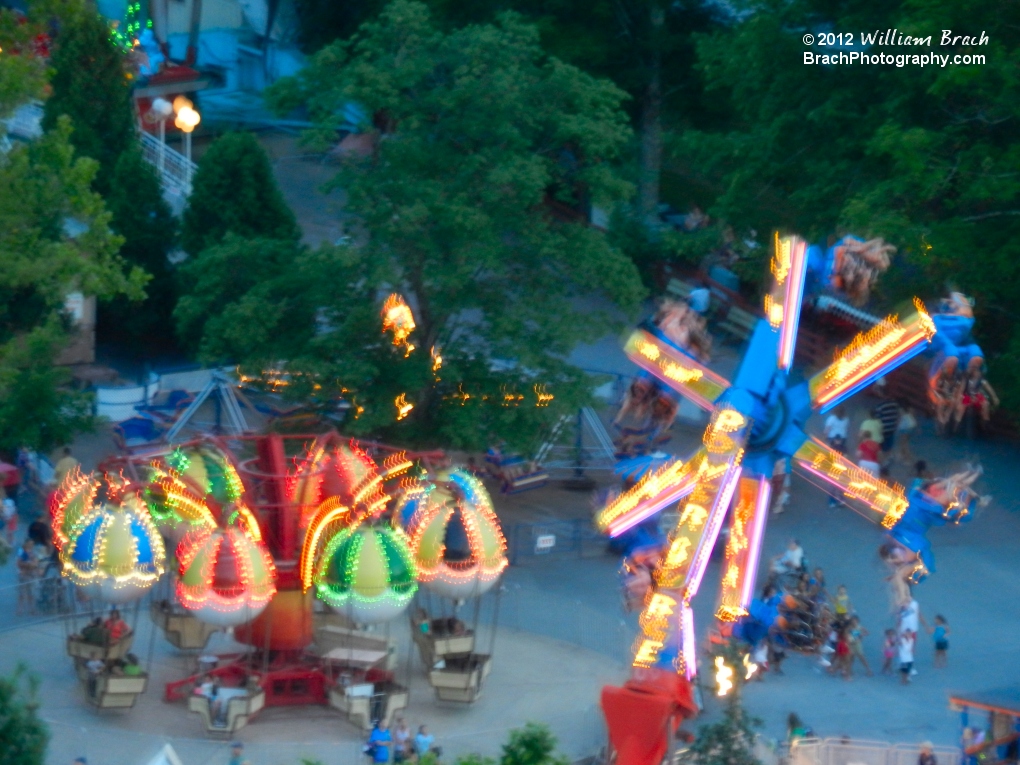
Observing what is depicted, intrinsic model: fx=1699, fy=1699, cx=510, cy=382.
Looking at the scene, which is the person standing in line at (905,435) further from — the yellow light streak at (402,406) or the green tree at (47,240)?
the green tree at (47,240)

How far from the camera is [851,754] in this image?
794 inches

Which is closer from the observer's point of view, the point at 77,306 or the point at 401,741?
the point at 401,741

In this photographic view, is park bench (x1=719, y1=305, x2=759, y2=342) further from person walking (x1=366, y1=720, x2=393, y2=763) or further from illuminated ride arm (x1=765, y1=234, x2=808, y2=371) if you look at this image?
person walking (x1=366, y1=720, x2=393, y2=763)

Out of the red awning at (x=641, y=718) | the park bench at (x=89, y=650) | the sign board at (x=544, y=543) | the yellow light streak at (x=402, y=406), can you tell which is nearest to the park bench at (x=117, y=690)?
the park bench at (x=89, y=650)

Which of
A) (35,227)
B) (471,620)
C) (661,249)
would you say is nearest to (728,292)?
(661,249)

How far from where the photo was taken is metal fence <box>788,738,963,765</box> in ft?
65.7

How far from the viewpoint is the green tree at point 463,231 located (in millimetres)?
27078

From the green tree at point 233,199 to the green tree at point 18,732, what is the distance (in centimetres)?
1873

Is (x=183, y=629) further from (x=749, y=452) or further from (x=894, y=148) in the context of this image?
(x=894, y=148)

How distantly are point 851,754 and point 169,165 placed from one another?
2553cm

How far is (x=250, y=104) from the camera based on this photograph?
153 feet

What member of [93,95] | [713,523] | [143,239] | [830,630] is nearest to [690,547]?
[713,523]

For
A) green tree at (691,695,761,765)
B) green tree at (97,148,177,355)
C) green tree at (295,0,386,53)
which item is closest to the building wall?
green tree at (97,148,177,355)

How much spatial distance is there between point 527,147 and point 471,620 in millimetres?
8099
